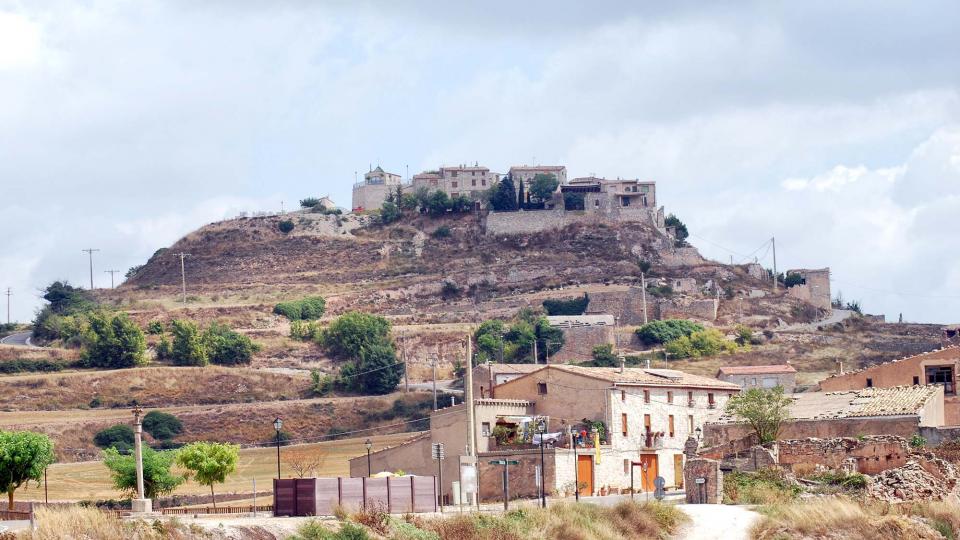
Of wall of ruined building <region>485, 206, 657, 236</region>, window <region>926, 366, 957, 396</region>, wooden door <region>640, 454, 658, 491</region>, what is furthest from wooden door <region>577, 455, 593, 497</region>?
wall of ruined building <region>485, 206, 657, 236</region>

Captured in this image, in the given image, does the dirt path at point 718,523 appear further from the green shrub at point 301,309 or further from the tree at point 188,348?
the green shrub at point 301,309

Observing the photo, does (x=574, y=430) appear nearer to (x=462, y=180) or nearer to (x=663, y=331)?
(x=663, y=331)

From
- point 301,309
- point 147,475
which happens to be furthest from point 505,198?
point 147,475

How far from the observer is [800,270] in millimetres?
155125

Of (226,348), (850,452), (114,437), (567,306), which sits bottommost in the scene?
(114,437)

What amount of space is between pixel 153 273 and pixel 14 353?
41.9m

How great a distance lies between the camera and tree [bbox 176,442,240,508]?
60.3 metres

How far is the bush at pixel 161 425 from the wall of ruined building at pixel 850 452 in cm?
5915

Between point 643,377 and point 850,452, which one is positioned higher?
point 643,377

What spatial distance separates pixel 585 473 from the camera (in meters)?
55.0

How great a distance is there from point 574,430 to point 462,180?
114 metres

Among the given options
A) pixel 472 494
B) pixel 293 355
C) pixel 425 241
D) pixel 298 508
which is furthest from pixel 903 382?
pixel 425 241

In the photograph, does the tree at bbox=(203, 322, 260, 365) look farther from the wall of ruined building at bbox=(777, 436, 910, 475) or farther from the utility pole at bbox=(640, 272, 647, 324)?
the wall of ruined building at bbox=(777, 436, 910, 475)

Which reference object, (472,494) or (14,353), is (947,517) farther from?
(14,353)
